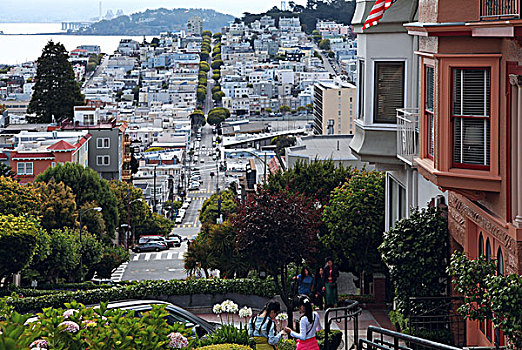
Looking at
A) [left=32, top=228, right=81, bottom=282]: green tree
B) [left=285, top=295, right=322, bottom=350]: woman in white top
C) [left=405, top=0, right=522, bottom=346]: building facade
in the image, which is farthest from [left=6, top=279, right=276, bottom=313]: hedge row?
[left=32, top=228, right=81, bottom=282]: green tree

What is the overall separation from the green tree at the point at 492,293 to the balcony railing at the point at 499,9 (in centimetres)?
262

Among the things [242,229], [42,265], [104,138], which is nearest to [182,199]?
[104,138]

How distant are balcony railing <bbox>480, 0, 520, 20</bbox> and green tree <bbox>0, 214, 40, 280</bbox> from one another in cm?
1891

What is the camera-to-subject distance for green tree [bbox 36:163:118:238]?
176 ft

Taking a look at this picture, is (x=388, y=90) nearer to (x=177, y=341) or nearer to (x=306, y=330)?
(x=306, y=330)

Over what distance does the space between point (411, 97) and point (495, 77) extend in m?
4.83

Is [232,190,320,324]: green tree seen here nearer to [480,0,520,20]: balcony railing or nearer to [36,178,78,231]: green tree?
[480,0,520,20]: balcony railing

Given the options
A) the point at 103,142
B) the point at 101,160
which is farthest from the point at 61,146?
the point at 103,142

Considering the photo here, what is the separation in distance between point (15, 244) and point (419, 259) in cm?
1599

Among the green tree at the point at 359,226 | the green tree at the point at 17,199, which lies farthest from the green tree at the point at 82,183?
the green tree at the point at 359,226

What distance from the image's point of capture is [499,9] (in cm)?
950

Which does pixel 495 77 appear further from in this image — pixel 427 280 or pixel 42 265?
pixel 42 265

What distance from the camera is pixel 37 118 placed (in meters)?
92.8

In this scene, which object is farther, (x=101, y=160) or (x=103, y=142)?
(x=103, y=142)
